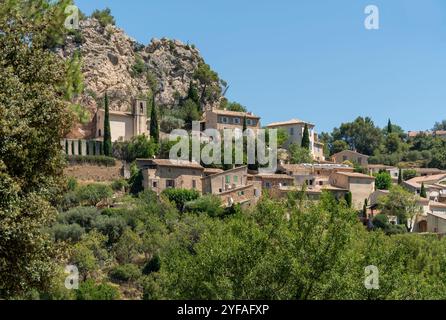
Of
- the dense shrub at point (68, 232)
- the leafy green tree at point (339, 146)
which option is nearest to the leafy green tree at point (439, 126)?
the leafy green tree at point (339, 146)

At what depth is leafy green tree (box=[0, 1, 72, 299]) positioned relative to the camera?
49.5ft

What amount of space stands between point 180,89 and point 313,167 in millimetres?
26771

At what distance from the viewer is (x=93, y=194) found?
62.9 meters

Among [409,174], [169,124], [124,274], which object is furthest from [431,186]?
[124,274]

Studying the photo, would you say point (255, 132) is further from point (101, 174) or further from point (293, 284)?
point (293, 284)

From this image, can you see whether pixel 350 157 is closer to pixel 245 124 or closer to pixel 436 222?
pixel 245 124

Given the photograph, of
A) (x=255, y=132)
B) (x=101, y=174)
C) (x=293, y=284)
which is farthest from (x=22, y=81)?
(x=255, y=132)

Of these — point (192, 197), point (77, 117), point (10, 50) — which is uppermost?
point (10, 50)

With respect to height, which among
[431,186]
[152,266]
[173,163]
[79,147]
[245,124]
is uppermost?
[245,124]

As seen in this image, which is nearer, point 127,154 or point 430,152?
point 127,154

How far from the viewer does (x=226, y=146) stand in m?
71.9

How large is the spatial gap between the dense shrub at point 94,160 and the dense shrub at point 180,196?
8513 mm

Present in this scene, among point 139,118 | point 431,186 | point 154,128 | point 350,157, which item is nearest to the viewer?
point 154,128

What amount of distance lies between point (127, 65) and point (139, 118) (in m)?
19.6
